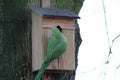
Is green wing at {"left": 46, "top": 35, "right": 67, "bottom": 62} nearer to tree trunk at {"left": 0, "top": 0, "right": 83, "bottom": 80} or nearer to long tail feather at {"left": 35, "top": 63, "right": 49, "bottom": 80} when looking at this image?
long tail feather at {"left": 35, "top": 63, "right": 49, "bottom": 80}

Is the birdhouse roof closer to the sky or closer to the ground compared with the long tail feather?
closer to the sky

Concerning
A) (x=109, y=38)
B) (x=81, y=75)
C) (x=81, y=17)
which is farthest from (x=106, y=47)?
(x=81, y=17)

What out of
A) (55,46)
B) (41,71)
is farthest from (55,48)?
(41,71)

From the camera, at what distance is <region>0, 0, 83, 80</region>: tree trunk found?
2504 millimetres

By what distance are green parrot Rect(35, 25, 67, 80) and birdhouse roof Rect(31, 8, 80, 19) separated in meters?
0.08

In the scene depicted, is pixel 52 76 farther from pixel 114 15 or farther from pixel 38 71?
pixel 114 15

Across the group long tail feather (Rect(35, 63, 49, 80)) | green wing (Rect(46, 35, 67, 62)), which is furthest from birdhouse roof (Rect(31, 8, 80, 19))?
long tail feather (Rect(35, 63, 49, 80))

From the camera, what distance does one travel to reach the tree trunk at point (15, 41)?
8.21 ft

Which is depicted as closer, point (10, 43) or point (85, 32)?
point (85, 32)

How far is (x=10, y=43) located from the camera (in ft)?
8.32

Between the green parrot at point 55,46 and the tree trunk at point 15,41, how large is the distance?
5.4 inches

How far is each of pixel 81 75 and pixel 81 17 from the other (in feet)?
1.57

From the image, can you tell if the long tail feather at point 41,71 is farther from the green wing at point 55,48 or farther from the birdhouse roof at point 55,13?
the birdhouse roof at point 55,13

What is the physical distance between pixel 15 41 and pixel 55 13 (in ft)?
1.00
